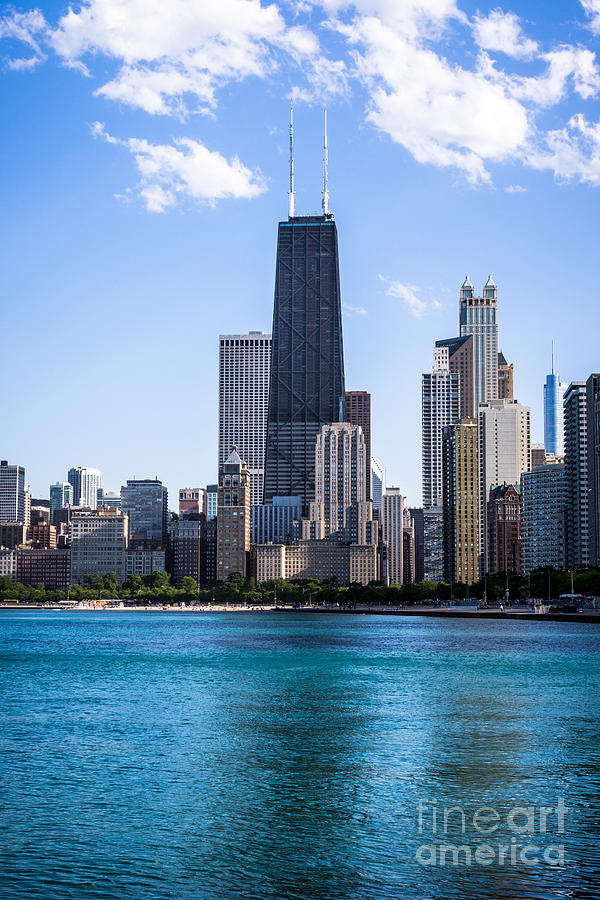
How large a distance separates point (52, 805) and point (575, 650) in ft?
295

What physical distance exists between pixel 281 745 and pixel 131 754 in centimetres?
734

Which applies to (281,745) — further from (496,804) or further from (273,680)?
(273,680)

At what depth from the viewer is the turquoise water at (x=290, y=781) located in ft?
97.9

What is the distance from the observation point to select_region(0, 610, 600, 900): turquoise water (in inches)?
1174

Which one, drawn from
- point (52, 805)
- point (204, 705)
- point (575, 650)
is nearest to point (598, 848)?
point (52, 805)

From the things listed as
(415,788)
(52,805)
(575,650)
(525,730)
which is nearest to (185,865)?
(52,805)

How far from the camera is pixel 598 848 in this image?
32062 mm

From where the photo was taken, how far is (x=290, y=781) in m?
42.7

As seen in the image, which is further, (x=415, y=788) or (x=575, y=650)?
(x=575, y=650)

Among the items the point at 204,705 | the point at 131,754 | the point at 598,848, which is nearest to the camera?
the point at 598,848

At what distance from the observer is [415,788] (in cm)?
4053

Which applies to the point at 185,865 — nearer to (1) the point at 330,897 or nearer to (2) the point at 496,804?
(1) the point at 330,897

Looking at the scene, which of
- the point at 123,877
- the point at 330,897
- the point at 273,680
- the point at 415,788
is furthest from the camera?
the point at 273,680

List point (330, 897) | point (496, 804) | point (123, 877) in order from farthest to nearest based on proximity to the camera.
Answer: point (496, 804) → point (123, 877) → point (330, 897)
